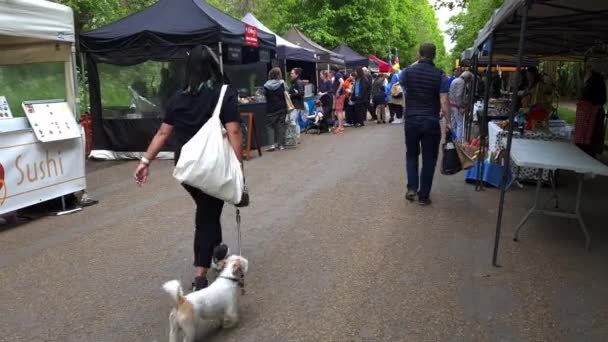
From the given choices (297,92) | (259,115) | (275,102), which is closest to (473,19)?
(297,92)

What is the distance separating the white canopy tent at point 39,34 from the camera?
611 cm

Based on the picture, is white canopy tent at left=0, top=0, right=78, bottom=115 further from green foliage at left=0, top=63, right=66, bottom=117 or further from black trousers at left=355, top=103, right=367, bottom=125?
black trousers at left=355, top=103, right=367, bottom=125

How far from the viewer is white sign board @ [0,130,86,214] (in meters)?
6.07

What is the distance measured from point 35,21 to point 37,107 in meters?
1.02

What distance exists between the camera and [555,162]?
15.7ft

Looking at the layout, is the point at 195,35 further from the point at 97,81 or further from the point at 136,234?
the point at 136,234

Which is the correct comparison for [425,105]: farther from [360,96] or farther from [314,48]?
[314,48]

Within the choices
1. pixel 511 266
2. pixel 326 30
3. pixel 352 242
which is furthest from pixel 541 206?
pixel 326 30

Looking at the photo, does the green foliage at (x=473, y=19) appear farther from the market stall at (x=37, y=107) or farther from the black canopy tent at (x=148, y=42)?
the market stall at (x=37, y=107)

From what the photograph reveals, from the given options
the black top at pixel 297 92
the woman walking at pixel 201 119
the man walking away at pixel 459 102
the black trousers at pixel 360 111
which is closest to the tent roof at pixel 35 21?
the woman walking at pixel 201 119

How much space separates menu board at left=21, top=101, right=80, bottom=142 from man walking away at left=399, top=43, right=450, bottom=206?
4286 millimetres

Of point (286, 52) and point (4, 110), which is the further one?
point (286, 52)

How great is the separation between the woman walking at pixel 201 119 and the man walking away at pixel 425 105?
325 centimetres

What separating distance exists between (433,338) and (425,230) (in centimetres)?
235
